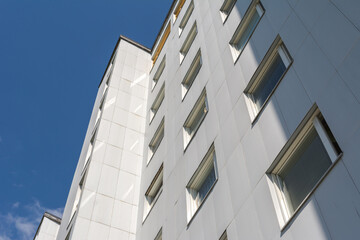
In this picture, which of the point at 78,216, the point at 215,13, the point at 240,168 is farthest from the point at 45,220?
the point at 240,168

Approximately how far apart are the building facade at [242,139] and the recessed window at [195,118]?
0.14 ft

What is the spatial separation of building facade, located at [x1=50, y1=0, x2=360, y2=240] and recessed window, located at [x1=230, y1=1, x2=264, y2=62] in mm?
59

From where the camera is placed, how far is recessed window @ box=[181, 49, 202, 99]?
64.2 ft

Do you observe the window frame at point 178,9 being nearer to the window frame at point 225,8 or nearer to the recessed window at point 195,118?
the window frame at point 225,8

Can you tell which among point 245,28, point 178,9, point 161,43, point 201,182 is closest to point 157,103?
point 161,43

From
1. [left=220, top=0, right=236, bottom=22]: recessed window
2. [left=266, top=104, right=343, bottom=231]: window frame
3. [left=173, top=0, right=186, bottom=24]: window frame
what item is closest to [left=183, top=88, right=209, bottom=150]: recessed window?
[left=220, top=0, right=236, bottom=22]: recessed window

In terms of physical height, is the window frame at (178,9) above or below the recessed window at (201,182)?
above

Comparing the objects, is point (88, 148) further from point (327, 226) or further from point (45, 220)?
point (327, 226)

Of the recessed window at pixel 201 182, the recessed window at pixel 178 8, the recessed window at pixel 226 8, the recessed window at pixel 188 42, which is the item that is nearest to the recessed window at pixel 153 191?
the recessed window at pixel 201 182

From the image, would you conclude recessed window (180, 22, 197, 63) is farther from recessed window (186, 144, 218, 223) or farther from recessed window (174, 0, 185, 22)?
recessed window (186, 144, 218, 223)

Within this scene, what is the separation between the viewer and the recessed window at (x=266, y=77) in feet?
39.3

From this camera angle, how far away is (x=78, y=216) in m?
17.1

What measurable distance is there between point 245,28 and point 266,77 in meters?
3.99

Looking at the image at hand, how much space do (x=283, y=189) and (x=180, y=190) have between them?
18.1 ft
